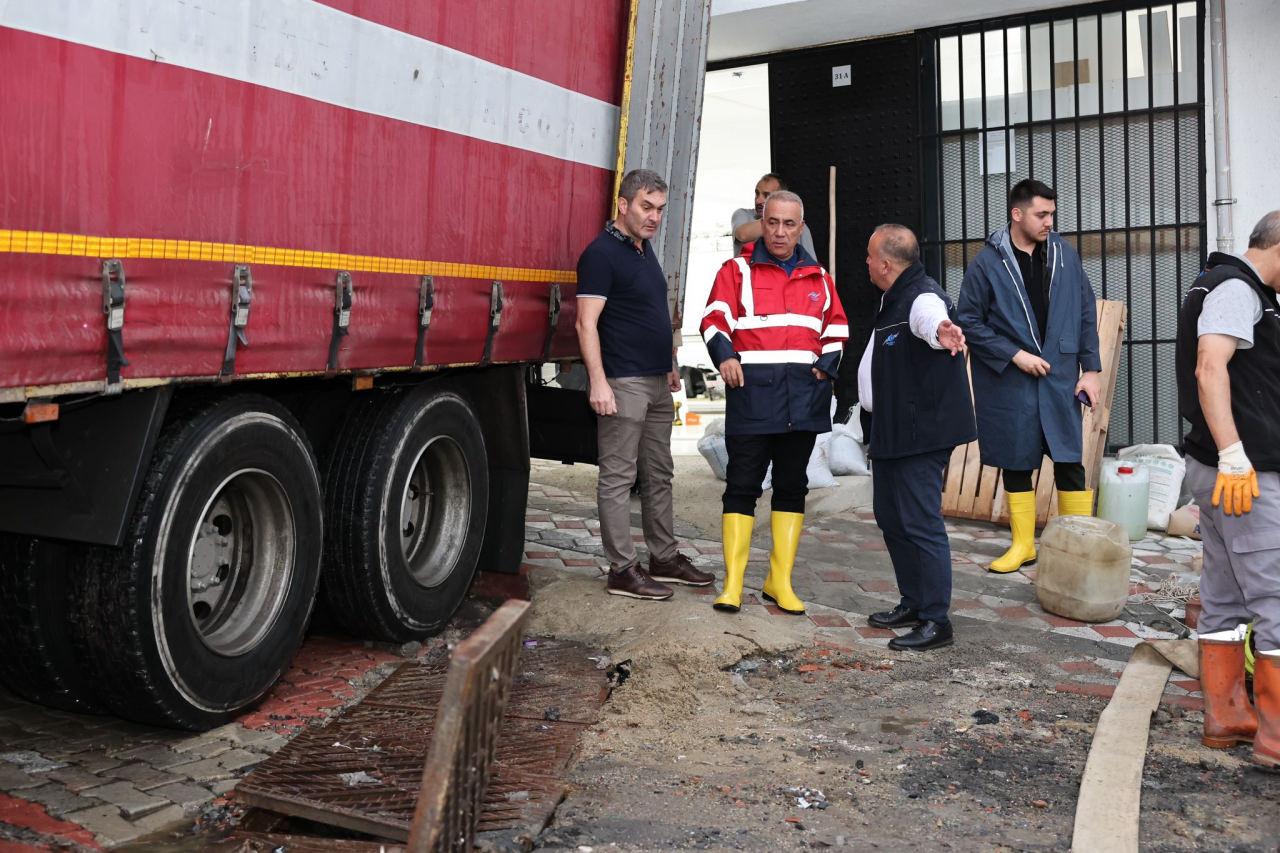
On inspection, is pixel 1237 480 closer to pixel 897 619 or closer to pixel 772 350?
pixel 897 619

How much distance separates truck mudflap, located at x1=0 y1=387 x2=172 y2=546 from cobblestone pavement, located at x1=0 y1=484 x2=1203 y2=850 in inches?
29.8

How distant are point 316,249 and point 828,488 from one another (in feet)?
17.9

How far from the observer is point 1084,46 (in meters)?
9.50

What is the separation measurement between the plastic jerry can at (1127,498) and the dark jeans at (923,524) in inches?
112

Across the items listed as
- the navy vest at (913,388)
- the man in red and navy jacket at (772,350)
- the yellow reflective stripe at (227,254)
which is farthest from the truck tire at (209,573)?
the navy vest at (913,388)

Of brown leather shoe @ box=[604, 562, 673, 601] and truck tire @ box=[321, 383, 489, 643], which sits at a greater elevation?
truck tire @ box=[321, 383, 489, 643]

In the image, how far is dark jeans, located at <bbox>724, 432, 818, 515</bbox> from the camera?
6195mm

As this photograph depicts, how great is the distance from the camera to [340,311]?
457 cm

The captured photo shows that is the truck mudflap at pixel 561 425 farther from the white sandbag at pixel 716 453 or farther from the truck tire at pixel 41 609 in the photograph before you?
the white sandbag at pixel 716 453

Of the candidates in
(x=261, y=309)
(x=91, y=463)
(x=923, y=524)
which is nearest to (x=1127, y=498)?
(x=923, y=524)

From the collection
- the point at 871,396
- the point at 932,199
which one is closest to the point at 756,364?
the point at 871,396

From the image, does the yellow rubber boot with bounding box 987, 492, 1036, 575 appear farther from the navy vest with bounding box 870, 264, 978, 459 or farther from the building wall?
the building wall

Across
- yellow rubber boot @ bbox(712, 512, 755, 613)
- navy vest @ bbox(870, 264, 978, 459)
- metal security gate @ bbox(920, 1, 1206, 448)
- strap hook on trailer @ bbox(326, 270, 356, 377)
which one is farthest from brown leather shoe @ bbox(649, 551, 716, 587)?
metal security gate @ bbox(920, 1, 1206, 448)

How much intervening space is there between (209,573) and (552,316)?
229 cm
